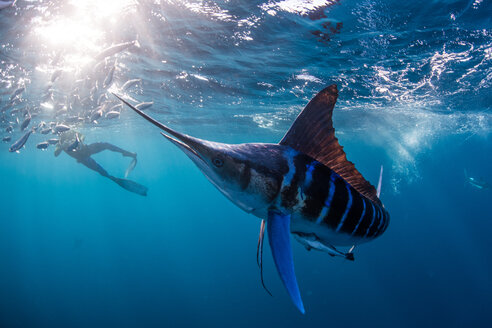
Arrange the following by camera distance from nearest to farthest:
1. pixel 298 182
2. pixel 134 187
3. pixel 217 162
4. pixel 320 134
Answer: pixel 217 162
pixel 298 182
pixel 320 134
pixel 134 187

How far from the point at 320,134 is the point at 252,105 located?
50.2 ft

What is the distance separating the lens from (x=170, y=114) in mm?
19078

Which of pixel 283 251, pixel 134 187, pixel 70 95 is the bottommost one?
pixel 134 187

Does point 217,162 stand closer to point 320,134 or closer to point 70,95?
point 320,134

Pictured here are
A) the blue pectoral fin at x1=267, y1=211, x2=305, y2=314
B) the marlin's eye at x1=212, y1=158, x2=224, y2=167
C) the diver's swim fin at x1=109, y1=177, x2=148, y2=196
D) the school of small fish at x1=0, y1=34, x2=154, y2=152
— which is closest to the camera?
the blue pectoral fin at x1=267, y1=211, x2=305, y2=314

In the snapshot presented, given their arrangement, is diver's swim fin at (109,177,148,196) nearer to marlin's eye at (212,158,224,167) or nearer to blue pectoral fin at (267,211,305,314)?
marlin's eye at (212,158,224,167)

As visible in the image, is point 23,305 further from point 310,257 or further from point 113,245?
point 310,257

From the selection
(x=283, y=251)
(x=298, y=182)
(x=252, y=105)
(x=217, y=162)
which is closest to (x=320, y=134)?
(x=298, y=182)

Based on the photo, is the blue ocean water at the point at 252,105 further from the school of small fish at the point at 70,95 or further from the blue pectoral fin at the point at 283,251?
the blue pectoral fin at the point at 283,251

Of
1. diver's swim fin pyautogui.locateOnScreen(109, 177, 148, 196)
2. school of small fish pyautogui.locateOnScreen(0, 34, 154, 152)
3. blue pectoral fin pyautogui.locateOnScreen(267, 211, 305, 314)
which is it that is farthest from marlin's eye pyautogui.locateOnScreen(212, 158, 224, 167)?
school of small fish pyautogui.locateOnScreen(0, 34, 154, 152)

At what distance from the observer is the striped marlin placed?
161cm

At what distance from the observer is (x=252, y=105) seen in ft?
55.3

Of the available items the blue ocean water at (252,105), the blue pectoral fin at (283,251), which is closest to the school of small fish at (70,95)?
the blue ocean water at (252,105)

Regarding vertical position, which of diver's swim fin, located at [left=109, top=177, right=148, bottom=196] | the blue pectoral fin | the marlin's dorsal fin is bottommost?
diver's swim fin, located at [left=109, top=177, right=148, bottom=196]
